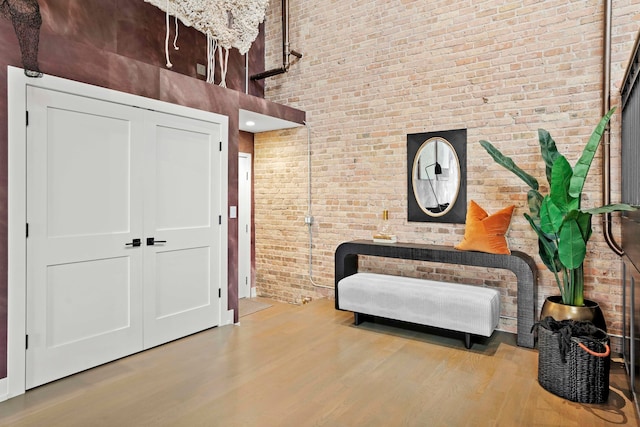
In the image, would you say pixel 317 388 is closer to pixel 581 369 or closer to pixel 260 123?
pixel 581 369

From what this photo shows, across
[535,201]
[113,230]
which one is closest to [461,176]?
[535,201]

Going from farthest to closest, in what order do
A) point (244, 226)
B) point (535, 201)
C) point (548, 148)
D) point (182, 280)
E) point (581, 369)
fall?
point (244, 226) → point (182, 280) → point (535, 201) → point (548, 148) → point (581, 369)

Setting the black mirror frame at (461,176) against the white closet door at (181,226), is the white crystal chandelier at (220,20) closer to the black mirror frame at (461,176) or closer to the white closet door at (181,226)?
the white closet door at (181,226)

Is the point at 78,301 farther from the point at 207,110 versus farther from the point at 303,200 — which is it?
the point at 303,200

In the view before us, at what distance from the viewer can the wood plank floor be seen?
2449 mm

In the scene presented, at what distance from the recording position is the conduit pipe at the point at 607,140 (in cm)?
341

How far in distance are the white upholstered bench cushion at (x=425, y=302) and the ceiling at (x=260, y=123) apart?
2130 mm

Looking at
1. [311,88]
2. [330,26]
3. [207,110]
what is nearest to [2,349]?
[207,110]

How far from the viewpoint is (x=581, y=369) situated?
104 inches

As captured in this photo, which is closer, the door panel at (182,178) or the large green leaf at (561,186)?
the large green leaf at (561,186)

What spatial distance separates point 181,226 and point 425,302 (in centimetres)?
238

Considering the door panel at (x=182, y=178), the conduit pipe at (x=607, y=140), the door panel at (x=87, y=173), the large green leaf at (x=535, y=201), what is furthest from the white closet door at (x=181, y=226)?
the conduit pipe at (x=607, y=140)

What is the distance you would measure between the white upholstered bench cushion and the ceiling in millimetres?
2130

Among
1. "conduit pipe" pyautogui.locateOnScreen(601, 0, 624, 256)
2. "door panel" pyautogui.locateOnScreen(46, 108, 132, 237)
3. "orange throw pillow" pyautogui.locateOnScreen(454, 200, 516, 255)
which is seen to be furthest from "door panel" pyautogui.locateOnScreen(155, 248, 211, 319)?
"conduit pipe" pyautogui.locateOnScreen(601, 0, 624, 256)
